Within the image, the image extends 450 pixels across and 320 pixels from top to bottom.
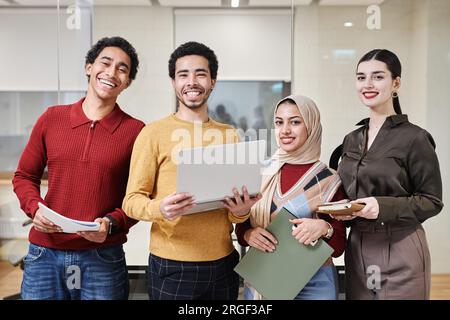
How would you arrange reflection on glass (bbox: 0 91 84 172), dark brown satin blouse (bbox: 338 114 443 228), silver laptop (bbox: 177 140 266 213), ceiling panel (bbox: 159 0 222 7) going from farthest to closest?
reflection on glass (bbox: 0 91 84 172) < ceiling panel (bbox: 159 0 222 7) < dark brown satin blouse (bbox: 338 114 443 228) < silver laptop (bbox: 177 140 266 213)

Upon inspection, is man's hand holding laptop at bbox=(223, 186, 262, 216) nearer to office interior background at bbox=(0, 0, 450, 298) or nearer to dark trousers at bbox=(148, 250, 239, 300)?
dark trousers at bbox=(148, 250, 239, 300)

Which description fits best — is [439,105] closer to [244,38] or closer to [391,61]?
[391,61]

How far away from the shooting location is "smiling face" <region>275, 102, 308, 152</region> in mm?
1227

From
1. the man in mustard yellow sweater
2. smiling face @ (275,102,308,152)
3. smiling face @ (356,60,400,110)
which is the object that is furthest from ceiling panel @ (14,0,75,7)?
smiling face @ (356,60,400,110)

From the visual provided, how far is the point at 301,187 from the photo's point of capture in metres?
1.24

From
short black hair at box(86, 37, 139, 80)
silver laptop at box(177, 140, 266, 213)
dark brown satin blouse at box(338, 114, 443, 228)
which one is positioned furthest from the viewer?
short black hair at box(86, 37, 139, 80)

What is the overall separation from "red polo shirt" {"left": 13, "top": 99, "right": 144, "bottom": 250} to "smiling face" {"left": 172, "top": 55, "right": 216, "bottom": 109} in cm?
20

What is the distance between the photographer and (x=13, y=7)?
1.57 meters

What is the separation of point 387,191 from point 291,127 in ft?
1.11

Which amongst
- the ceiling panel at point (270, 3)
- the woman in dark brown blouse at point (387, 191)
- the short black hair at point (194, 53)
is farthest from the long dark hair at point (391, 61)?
the short black hair at point (194, 53)

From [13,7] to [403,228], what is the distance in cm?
161

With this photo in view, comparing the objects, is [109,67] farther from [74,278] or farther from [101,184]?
[74,278]

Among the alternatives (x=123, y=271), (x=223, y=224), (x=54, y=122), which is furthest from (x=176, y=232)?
(x=54, y=122)

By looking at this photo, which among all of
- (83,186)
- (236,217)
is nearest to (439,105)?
(236,217)
